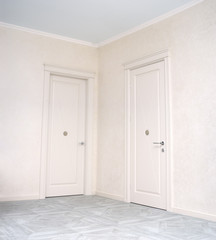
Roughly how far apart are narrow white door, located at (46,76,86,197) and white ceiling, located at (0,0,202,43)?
0.95 meters

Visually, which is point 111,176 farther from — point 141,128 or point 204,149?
point 204,149

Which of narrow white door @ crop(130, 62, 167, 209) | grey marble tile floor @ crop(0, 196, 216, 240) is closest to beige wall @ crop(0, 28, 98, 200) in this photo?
grey marble tile floor @ crop(0, 196, 216, 240)

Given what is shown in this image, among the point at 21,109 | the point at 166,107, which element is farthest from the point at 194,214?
the point at 21,109

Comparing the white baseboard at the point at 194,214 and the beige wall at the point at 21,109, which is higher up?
the beige wall at the point at 21,109

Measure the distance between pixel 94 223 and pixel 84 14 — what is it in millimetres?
3013

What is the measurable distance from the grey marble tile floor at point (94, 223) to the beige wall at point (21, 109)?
43cm

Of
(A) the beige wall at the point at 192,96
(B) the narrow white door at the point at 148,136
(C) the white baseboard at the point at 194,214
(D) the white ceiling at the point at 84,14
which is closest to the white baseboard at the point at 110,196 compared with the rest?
(A) the beige wall at the point at 192,96

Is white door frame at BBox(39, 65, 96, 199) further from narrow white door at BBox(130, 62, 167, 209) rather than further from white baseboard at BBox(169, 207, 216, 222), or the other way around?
white baseboard at BBox(169, 207, 216, 222)

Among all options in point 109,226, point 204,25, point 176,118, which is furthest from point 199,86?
point 109,226

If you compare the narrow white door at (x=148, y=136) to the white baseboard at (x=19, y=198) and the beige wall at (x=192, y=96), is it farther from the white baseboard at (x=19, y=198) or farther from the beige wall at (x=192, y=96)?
the white baseboard at (x=19, y=198)

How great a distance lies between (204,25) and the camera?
3.67m

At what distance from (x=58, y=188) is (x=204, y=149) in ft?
8.81

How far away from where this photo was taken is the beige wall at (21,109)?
4.53 metres

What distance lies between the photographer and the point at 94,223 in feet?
10.4
